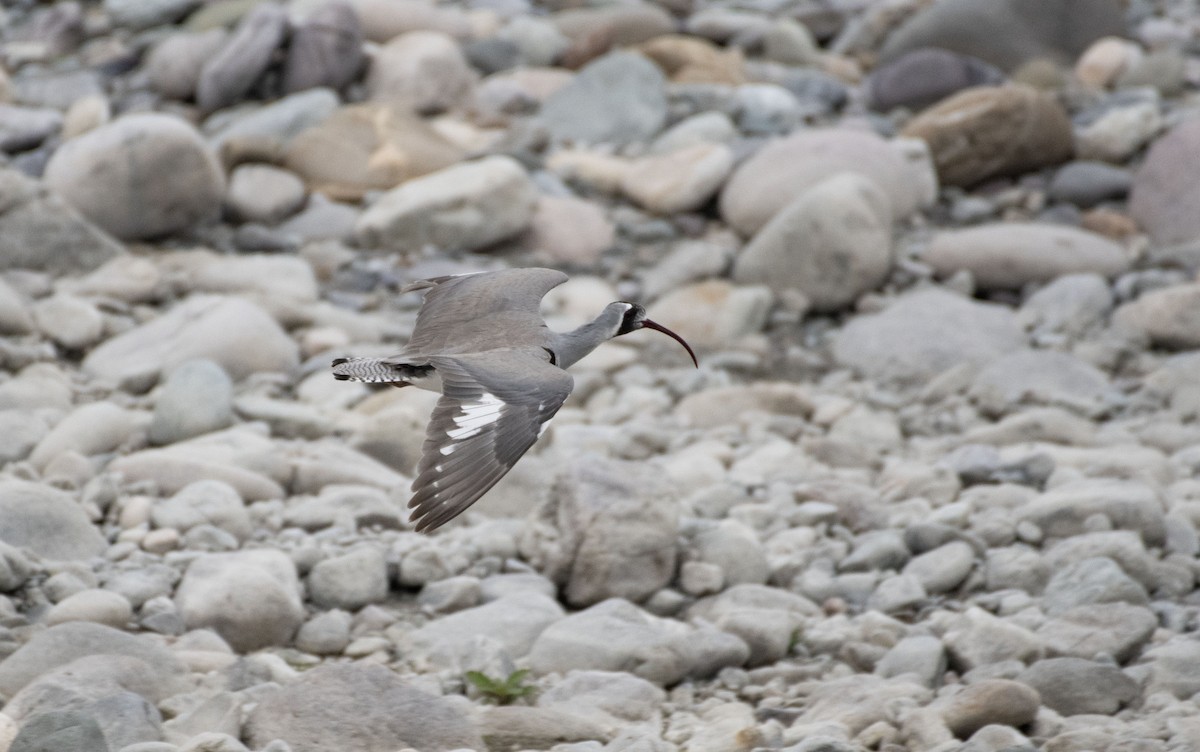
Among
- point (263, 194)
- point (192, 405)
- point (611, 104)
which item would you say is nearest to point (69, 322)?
point (192, 405)

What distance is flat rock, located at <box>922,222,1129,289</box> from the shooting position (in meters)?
12.5

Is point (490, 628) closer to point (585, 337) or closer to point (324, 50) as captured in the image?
point (585, 337)

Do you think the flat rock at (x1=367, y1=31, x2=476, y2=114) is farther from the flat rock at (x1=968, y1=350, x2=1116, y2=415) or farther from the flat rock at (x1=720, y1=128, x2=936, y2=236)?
the flat rock at (x1=968, y1=350, x2=1116, y2=415)

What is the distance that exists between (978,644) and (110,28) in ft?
46.9

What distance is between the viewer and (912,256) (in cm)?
1310

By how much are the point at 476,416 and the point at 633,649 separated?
170 cm

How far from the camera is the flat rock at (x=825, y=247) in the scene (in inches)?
482

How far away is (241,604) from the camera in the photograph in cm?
657

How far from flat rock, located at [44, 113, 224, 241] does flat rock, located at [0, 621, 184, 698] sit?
275 inches

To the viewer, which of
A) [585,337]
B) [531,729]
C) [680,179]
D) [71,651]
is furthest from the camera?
[680,179]

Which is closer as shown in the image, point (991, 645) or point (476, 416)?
point (476, 416)

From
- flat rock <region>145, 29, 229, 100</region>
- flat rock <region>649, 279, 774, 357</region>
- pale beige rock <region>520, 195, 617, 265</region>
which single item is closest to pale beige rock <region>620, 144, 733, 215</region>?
pale beige rock <region>520, 195, 617, 265</region>

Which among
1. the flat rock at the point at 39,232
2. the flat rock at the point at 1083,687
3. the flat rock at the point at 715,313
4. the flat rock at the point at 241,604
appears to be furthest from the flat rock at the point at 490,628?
the flat rock at the point at 39,232

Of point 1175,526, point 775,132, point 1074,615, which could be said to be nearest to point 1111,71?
point 775,132
